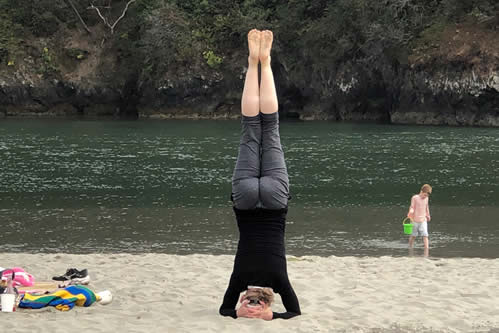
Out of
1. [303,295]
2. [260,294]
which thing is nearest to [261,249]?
[260,294]

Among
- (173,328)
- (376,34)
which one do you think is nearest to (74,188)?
(173,328)

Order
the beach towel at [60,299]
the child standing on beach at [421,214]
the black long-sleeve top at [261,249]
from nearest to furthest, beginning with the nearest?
the black long-sleeve top at [261,249] < the beach towel at [60,299] < the child standing on beach at [421,214]

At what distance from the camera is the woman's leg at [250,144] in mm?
6750

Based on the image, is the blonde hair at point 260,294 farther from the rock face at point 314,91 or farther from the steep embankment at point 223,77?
the steep embankment at point 223,77

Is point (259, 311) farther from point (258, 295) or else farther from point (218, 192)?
point (218, 192)

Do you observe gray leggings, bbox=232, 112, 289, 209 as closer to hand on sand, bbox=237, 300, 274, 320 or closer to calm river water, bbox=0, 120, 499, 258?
hand on sand, bbox=237, 300, 274, 320

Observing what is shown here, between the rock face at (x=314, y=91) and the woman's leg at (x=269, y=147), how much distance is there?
46.6 metres

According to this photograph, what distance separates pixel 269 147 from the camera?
6.84 metres

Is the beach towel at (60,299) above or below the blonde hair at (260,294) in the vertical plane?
below

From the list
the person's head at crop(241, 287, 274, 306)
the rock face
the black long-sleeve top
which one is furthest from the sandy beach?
the rock face

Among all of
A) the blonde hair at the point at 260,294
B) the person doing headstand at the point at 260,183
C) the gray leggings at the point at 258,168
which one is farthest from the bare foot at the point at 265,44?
the blonde hair at the point at 260,294

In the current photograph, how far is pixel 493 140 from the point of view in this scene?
128 feet

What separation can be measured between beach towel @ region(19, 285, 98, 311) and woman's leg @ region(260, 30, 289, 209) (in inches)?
96.9

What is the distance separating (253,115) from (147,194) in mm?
16062
